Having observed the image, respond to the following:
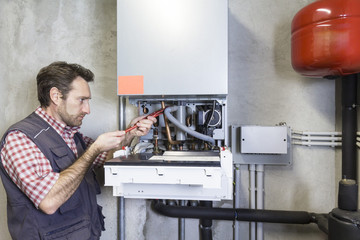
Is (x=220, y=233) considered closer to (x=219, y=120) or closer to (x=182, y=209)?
(x=182, y=209)

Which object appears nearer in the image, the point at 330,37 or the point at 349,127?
the point at 330,37

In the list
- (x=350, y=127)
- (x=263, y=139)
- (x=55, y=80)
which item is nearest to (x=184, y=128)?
(x=263, y=139)

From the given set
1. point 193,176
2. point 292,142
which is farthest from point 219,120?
→ point 292,142

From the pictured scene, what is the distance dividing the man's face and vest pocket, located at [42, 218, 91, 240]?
38 centimetres

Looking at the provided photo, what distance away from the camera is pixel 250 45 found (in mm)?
1173

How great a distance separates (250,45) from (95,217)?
1110 millimetres

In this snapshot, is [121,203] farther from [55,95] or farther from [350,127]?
[350,127]

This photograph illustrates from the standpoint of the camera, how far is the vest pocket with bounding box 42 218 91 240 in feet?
2.57

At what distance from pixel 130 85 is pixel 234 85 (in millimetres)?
582

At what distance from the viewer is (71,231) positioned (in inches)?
32.4

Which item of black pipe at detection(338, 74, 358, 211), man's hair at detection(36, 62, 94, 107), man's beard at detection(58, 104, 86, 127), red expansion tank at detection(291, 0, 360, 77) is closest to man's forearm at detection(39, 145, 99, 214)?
man's beard at detection(58, 104, 86, 127)

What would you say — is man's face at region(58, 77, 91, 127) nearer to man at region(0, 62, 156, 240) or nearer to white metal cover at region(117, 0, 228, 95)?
man at region(0, 62, 156, 240)

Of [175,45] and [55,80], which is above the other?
[175,45]

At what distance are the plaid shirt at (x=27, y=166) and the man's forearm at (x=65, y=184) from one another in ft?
0.05
